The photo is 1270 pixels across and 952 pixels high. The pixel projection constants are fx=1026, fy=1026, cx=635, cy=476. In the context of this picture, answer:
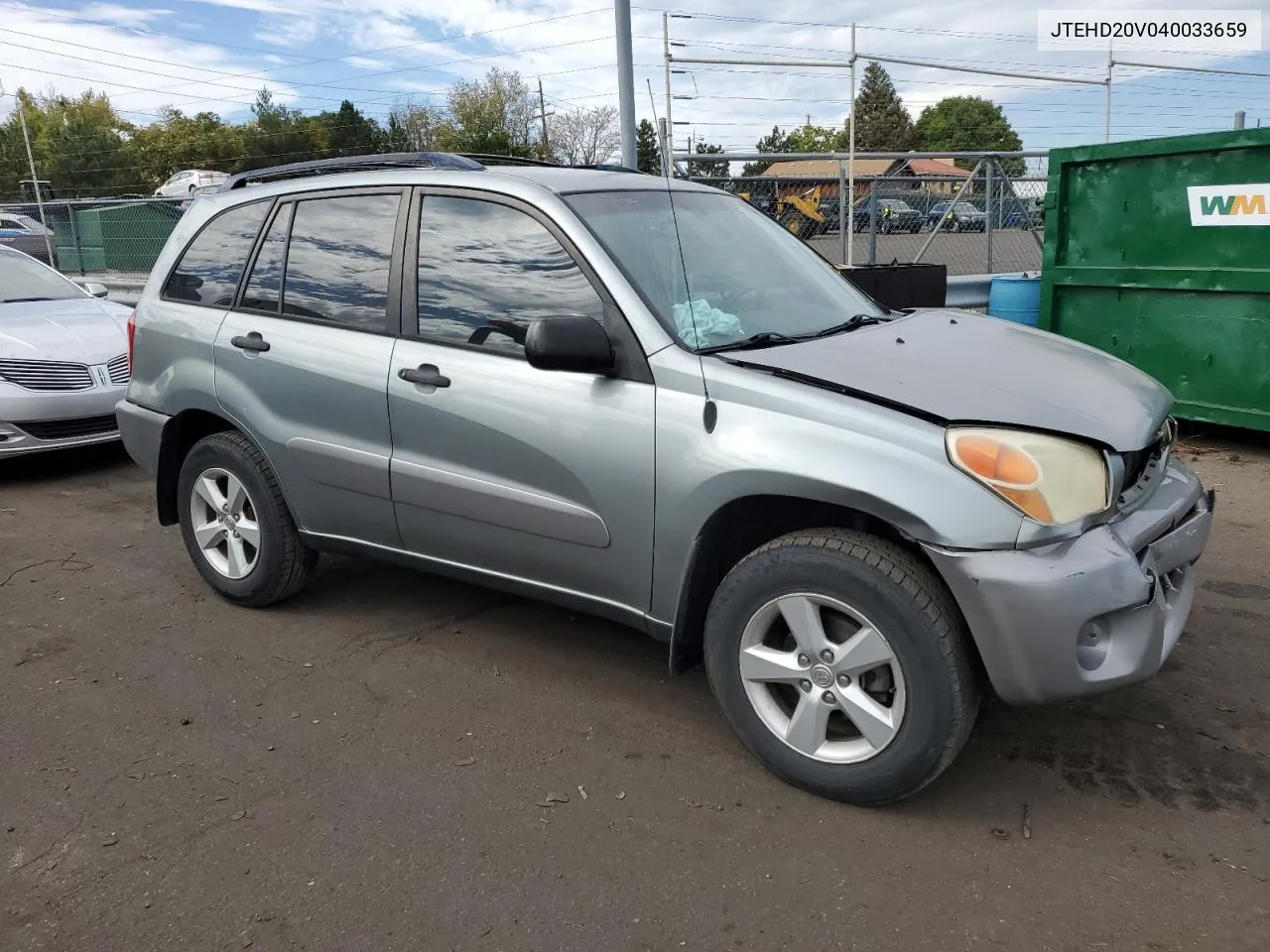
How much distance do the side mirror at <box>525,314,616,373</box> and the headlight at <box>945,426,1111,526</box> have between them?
1.04 meters

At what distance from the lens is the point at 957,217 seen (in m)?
11.7

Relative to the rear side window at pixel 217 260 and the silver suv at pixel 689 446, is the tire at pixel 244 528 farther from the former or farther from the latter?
the rear side window at pixel 217 260

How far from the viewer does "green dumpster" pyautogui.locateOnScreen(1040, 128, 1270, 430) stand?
6.32 metres

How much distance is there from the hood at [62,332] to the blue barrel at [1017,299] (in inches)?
262

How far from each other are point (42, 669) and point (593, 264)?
2649 millimetres

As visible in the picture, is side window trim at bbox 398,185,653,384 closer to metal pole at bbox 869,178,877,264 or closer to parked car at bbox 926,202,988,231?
metal pole at bbox 869,178,877,264

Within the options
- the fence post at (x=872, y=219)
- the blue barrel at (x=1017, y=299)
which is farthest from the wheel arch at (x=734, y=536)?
the fence post at (x=872, y=219)

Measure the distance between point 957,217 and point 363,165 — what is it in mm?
9125

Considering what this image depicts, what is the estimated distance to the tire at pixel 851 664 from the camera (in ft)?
8.65

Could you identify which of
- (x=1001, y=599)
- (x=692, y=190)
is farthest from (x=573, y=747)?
(x=692, y=190)

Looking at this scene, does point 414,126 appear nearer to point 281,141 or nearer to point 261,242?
point 281,141

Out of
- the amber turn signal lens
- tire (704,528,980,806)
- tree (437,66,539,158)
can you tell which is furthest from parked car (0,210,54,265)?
tree (437,66,539,158)

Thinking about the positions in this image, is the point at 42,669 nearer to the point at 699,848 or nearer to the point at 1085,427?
the point at 699,848

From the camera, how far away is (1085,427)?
2.74 meters
